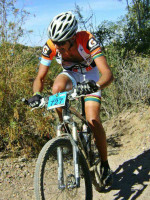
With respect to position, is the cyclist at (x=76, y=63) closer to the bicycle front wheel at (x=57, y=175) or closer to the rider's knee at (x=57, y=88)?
the rider's knee at (x=57, y=88)

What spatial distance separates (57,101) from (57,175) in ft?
2.64

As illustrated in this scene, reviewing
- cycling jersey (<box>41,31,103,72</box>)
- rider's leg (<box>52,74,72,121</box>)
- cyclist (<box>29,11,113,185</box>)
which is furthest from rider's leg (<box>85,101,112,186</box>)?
cycling jersey (<box>41,31,103,72</box>)

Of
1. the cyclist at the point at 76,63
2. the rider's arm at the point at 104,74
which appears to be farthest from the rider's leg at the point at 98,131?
the rider's arm at the point at 104,74

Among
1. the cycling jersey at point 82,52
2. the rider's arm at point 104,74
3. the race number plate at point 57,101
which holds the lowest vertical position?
the race number plate at point 57,101

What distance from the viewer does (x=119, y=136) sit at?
578 centimetres

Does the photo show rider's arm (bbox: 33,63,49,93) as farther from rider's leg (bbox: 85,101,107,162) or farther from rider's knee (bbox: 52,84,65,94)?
rider's leg (bbox: 85,101,107,162)

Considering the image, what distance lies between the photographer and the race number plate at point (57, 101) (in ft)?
8.44

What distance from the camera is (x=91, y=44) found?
3.34m

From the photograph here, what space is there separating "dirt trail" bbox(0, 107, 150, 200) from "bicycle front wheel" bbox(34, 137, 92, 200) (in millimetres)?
810

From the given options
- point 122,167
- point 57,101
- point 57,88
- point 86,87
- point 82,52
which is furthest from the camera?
point 122,167

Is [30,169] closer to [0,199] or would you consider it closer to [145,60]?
[0,199]

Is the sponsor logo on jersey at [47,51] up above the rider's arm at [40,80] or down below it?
above

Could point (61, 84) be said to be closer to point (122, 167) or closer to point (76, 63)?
point (76, 63)

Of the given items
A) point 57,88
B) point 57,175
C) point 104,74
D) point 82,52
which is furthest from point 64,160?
point 82,52
